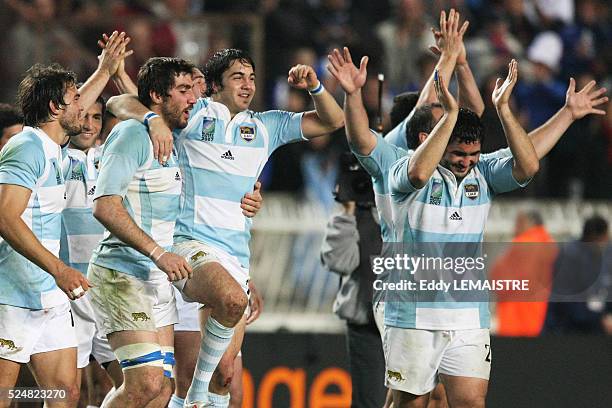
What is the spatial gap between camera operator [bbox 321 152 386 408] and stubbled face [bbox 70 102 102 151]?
1.80 m

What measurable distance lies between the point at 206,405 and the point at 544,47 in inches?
339

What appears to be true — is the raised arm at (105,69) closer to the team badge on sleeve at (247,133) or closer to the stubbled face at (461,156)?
the team badge on sleeve at (247,133)

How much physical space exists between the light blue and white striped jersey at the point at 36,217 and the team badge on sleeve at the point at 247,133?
3.77 feet

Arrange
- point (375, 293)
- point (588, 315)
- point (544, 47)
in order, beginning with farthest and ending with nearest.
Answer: point (544, 47) < point (588, 315) < point (375, 293)

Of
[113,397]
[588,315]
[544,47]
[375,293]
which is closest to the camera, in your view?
[113,397]

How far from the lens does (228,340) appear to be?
7027mm

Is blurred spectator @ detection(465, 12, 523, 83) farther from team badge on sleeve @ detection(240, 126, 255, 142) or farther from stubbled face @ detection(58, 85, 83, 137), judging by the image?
stubbled face @ detection(58, 85, 83, 137)

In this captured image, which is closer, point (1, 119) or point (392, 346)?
point (392, 346)

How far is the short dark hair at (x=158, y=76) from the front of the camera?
23.7 feet

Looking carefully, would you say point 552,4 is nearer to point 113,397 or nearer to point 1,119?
point 1,119

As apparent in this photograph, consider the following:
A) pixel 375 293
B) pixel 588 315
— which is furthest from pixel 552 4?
pixel 375 293

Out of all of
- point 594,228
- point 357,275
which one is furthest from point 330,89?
point 357,275

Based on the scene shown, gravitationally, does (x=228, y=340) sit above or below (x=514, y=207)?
below

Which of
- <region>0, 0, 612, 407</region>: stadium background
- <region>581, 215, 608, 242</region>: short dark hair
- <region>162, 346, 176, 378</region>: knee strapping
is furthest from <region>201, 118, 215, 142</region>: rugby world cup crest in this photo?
<region>581, 215, 608, 242</region>: short dark hair
